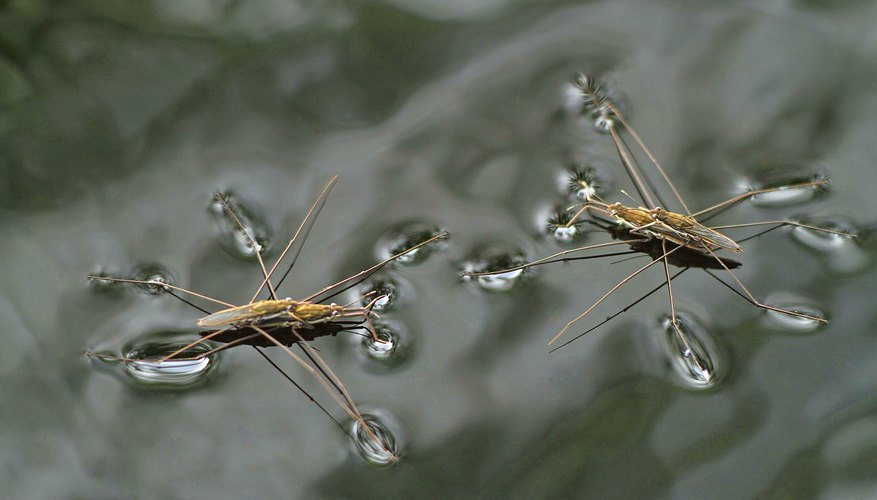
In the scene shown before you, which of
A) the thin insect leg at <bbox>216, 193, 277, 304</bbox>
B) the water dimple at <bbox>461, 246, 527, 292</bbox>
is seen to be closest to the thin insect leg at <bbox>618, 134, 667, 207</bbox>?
the water dimple at <bbox>461, 246, 527, 292</bbox>

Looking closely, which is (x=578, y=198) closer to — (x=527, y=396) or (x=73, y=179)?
(x=527, y=396)

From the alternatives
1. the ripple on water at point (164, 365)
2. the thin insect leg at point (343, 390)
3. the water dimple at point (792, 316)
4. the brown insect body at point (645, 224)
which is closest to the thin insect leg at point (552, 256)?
the brown insect body at point (645, 224)

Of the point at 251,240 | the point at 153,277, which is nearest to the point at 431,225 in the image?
the point at 251,240

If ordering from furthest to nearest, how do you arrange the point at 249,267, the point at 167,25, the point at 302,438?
the point at 167,25 < the point at 249,267 < the point at 302,438

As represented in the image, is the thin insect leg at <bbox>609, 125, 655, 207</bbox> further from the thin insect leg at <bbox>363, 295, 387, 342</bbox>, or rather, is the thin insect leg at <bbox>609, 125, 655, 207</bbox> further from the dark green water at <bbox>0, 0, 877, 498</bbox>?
the thin insect leg at <bbox>363, 295, 387, 342</bbox>

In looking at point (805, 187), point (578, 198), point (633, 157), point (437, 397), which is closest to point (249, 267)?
point (437, 397)

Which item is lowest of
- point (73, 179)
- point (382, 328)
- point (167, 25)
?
point (382, 328)
